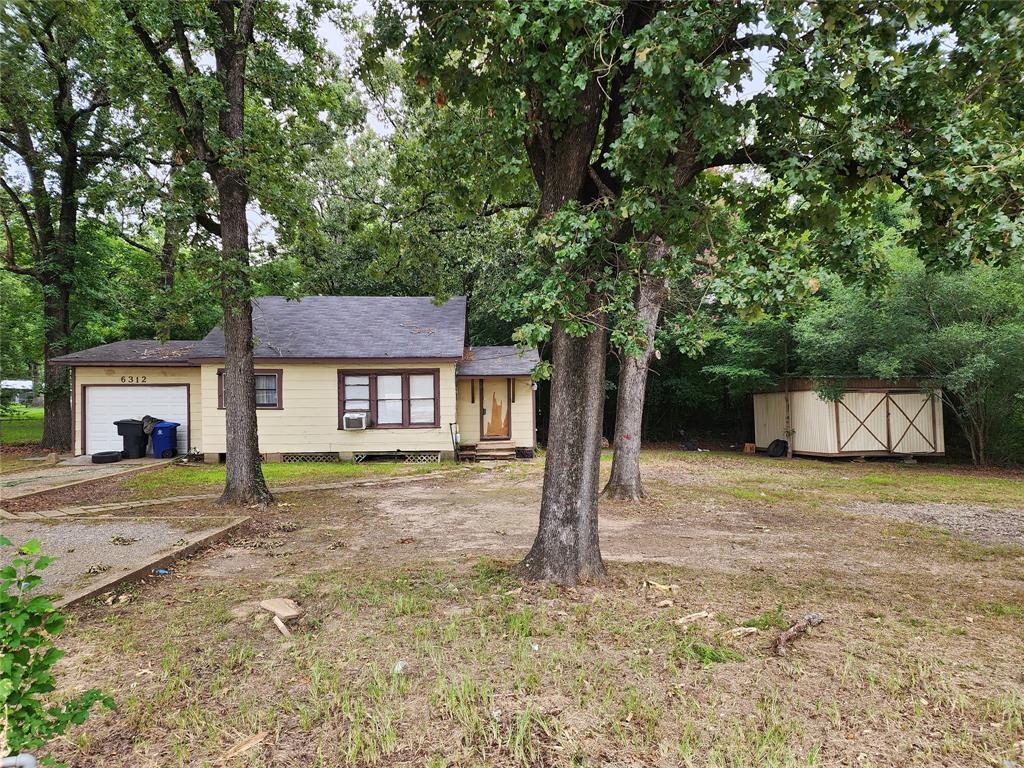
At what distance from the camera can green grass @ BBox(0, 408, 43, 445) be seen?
693 inches

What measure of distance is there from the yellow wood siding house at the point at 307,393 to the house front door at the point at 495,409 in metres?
0.58

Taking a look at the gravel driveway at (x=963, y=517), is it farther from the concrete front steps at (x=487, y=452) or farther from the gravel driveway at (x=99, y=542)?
the gravel driveway at (x=99, y=542)

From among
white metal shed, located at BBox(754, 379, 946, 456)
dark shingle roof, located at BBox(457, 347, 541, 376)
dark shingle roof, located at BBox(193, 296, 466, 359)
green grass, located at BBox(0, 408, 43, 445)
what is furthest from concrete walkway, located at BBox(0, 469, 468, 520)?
green grass, located at BBox(0, 408, 43, 445)

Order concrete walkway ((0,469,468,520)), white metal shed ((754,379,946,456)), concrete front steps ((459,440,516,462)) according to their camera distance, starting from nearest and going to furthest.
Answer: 1. concrete walkway ((0,469,468,520))
2. concrete front steps ((459,440,516,462))
3. white metal shed ((754,379,946,456))

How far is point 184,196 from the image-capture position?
7.76 m

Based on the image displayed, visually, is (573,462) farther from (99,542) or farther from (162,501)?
(162,501)

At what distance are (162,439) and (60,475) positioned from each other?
2754mm

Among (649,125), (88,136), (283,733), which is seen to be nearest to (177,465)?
(88,136)

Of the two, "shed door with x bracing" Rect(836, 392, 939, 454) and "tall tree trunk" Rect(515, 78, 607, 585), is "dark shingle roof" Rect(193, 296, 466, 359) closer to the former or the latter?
"tall tree trunk" Rect(515, 78, 607, 585)

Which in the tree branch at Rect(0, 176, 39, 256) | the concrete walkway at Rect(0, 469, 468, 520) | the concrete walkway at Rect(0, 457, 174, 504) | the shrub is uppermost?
the tree branch at Rect(0, 176, 39, 256)

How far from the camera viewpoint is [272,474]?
1164 centimetres

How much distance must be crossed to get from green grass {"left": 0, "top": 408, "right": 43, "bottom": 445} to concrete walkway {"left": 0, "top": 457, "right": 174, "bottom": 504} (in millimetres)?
6952

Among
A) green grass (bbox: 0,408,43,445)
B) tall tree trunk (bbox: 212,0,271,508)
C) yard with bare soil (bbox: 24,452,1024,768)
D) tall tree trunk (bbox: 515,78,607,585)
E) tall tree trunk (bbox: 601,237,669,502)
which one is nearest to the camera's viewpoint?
yard with bare soil (bbox: 24,452,1024,768)

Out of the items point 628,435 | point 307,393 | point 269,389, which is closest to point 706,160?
point 628,435
